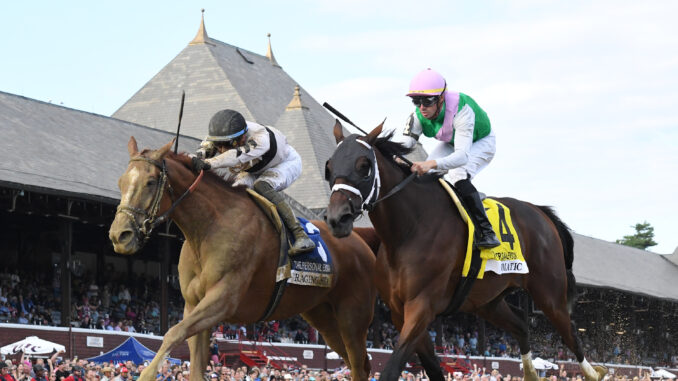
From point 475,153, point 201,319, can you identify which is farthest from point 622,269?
point 201,319

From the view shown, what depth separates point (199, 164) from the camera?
354 inches

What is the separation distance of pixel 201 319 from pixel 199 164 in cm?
143

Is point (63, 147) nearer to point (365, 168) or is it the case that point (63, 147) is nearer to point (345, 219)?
point (365, 168)

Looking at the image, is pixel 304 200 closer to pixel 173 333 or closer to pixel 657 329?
pixel 657 329

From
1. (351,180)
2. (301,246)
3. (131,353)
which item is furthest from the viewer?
(131,353)

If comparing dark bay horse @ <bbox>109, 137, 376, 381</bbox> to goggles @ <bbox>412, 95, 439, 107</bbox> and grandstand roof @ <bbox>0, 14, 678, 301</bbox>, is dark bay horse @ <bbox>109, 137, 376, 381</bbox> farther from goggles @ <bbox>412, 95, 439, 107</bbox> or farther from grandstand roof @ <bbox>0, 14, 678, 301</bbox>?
grandstand roof @ <bbox>0, 14, 678, 301</bbox>

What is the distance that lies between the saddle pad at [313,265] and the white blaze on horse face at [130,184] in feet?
5.54

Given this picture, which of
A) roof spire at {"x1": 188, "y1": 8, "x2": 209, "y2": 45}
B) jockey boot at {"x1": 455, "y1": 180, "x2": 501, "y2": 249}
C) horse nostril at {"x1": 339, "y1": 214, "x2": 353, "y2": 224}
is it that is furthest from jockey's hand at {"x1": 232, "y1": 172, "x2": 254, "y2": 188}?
roof spire at {"x1": 188, "y1": 8, "x2": 209, "y2": 45}

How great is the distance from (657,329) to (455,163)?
49.7 metres

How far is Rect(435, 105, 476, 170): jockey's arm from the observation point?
27.3 ft

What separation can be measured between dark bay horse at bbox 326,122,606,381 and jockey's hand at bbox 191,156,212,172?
1.51 metres

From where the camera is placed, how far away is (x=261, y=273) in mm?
9125

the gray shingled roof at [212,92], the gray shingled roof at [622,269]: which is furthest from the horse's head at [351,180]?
the gray shingled roof at [212,92]

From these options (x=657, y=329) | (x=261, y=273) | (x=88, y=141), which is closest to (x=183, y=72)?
(x=88, y=141)
